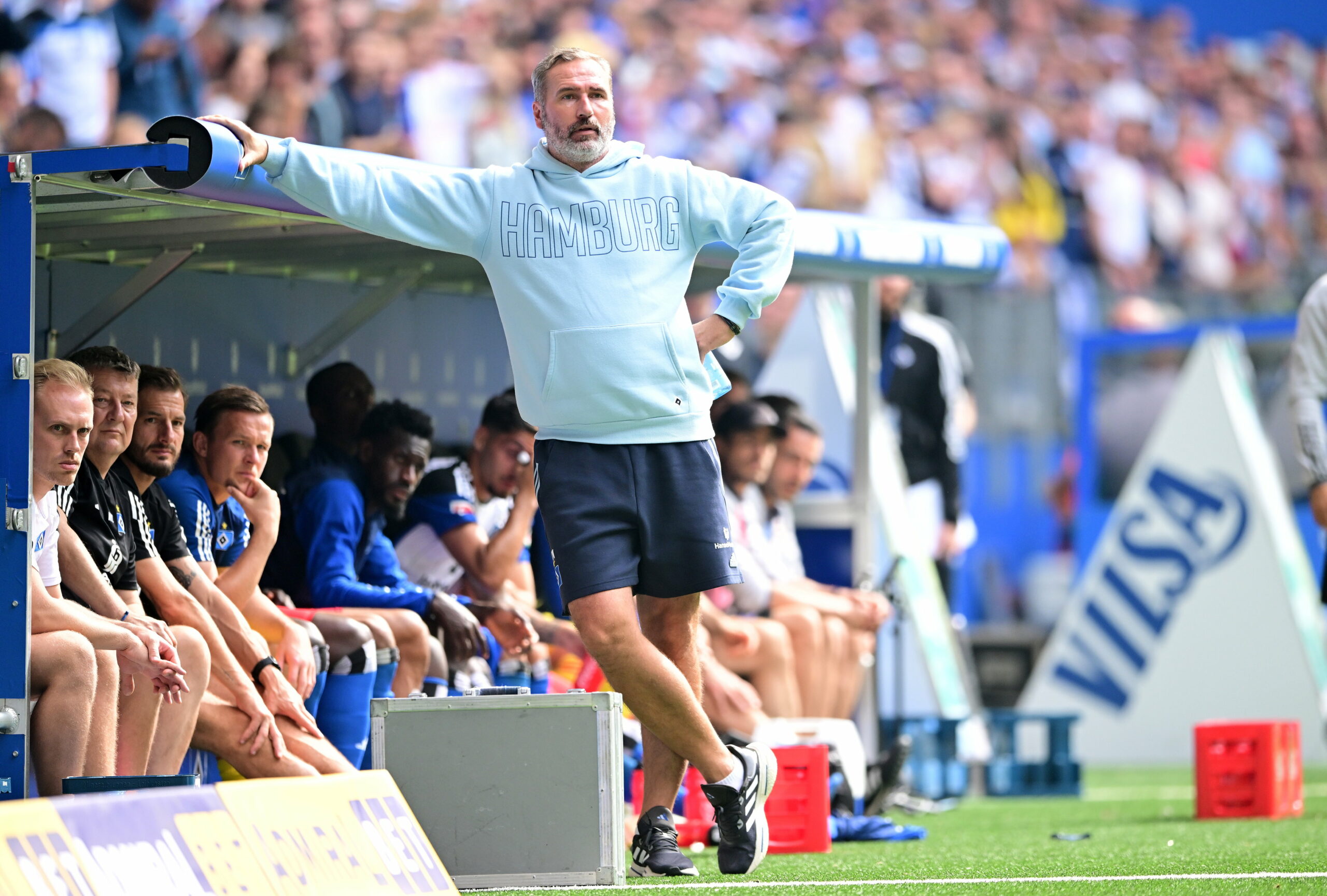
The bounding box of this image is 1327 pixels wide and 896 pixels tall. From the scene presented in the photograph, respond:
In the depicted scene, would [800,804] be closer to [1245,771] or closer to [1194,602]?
[1245,771]

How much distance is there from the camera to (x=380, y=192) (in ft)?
14.2

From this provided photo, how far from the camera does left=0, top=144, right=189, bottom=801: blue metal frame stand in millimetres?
4277

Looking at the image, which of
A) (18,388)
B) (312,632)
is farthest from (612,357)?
(312,632)

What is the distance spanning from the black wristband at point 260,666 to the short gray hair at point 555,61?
70.8 inches

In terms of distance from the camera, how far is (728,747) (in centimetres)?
445

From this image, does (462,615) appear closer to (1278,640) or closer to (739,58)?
(1278,640)

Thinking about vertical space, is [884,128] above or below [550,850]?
above

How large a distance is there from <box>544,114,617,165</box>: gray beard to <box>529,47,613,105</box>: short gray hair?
3.3 inches

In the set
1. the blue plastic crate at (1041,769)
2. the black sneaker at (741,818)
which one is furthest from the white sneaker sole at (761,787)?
the blue plastic crate at (1041,769)

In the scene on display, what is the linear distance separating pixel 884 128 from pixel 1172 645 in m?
7.04

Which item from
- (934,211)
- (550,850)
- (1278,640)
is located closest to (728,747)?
(550,850)

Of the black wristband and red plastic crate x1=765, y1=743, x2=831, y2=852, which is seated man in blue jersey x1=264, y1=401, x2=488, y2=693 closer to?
the black wristband

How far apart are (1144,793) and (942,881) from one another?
437 cm

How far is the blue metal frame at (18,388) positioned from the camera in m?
4.28
